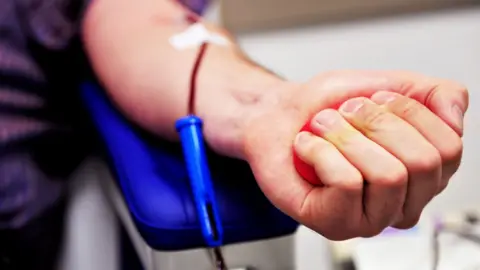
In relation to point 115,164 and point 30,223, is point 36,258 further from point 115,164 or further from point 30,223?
point 115,164

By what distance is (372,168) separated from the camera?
0.39m

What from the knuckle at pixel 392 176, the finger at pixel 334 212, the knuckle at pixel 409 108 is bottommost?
the finger at pixel 334 212

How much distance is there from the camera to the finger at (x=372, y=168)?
1.27ft

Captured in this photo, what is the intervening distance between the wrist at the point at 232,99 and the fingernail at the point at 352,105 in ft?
0.29

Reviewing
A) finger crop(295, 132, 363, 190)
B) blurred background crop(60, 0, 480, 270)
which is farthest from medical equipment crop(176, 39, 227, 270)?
blurred background crop(60, 0, 480, 270)

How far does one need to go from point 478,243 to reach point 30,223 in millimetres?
532

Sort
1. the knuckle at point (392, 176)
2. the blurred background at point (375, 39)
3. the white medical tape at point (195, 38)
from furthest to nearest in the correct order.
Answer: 1. the blurred background at point (375, 39)
2. the white medical tape at point (195, 38)
3. the knuckle at point (392, 176)

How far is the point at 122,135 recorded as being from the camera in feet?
1.95

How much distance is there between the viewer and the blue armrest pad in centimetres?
50

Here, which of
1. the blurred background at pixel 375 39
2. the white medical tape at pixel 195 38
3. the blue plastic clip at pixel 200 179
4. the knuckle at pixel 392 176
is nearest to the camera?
the knuckle at pixel 392 176

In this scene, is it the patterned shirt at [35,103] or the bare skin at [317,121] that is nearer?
the bare skin at [317,121]

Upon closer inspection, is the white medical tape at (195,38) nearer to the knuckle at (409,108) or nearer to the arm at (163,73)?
the arm at (163,73)

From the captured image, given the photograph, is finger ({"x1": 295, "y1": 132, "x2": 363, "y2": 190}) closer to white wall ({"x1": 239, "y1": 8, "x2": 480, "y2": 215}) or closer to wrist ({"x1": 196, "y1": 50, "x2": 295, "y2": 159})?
wrist ({"x1": 196, "y1": 50, "x2": 295, "y2": 159})

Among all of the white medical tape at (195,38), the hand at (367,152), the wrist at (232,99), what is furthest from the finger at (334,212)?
the white medical tape at (195,38)
